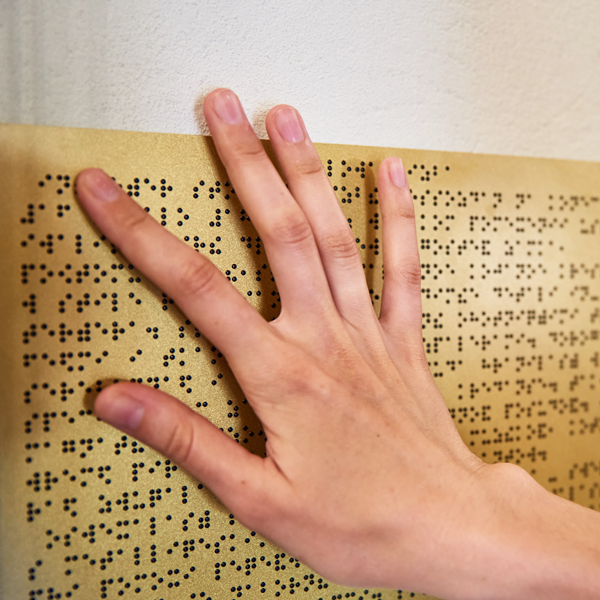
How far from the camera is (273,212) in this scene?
531 millimetres

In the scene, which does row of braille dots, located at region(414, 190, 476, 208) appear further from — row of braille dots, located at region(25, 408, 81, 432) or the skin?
row of braille dots, located at region(25, 408, 81, 432)

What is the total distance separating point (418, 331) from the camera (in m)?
0.63

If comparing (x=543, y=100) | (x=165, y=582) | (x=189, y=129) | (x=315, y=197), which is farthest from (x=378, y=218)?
(x=165, y=582)

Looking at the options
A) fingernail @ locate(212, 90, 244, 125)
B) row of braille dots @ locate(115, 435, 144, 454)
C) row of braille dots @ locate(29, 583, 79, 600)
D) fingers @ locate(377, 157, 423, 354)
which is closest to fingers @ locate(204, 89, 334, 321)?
fingernail @ locate(212, 90, 244, 125)

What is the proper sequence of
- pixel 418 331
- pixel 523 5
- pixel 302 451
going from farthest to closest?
1. pixel 523 5
2. pixel 418 331
3. pixel 302 451

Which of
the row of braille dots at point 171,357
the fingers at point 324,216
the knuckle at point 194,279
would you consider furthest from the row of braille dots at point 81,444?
the fingers at point 324,216

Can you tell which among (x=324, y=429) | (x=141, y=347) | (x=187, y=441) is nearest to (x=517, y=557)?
(x=324, y=429)

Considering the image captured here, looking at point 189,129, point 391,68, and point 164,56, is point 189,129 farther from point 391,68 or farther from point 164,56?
point 391,68

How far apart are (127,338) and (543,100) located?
77cm

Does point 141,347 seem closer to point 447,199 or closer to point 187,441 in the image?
point 187,441

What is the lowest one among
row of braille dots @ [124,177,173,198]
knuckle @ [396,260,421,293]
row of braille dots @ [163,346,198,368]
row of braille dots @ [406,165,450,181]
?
row of braille dots @ [163,346,198,368]

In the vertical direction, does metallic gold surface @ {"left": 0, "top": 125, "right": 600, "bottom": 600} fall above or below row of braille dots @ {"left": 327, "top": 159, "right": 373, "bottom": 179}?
below

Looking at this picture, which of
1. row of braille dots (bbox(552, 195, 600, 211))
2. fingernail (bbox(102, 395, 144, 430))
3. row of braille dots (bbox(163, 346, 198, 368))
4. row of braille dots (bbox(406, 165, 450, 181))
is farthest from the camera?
row of braille dots (bbox(552, 195, 600, 211))

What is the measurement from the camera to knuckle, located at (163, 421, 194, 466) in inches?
18.7
